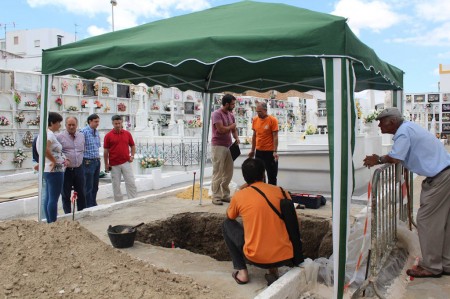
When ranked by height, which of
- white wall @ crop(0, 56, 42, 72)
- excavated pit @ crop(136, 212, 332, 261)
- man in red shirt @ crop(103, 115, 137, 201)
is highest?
white wall @ crop(0, 56, 42, 72)

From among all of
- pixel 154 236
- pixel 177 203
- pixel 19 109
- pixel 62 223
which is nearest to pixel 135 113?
pixel 19 109

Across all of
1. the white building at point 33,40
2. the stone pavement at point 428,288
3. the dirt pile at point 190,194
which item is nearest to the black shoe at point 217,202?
the dirt pile at point 190,194

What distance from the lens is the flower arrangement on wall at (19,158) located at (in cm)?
1446

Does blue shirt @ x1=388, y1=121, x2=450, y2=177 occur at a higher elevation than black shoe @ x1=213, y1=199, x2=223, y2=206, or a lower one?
higher

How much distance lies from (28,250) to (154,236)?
2357 mm

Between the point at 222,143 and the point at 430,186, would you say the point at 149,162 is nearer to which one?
the point at 222,143

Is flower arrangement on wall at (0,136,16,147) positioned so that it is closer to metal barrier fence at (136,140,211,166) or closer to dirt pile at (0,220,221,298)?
metal barrier fence at (136,140,211,166)

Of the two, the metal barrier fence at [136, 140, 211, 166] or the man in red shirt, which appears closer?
the man in red shirt

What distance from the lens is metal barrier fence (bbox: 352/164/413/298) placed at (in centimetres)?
345

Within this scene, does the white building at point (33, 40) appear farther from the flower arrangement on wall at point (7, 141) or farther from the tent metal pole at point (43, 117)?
the tent metal pole at point (43, 117)

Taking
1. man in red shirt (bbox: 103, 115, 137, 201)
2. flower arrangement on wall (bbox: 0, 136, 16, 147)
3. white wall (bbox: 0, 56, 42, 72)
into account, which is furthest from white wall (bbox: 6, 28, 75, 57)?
man in red shirt (bbox: 103, 115, 137, 201)

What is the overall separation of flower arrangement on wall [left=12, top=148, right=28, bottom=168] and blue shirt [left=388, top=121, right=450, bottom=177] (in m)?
13.9

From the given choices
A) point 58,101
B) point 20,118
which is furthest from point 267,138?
point 58,101

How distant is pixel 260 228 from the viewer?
10.5 ft
